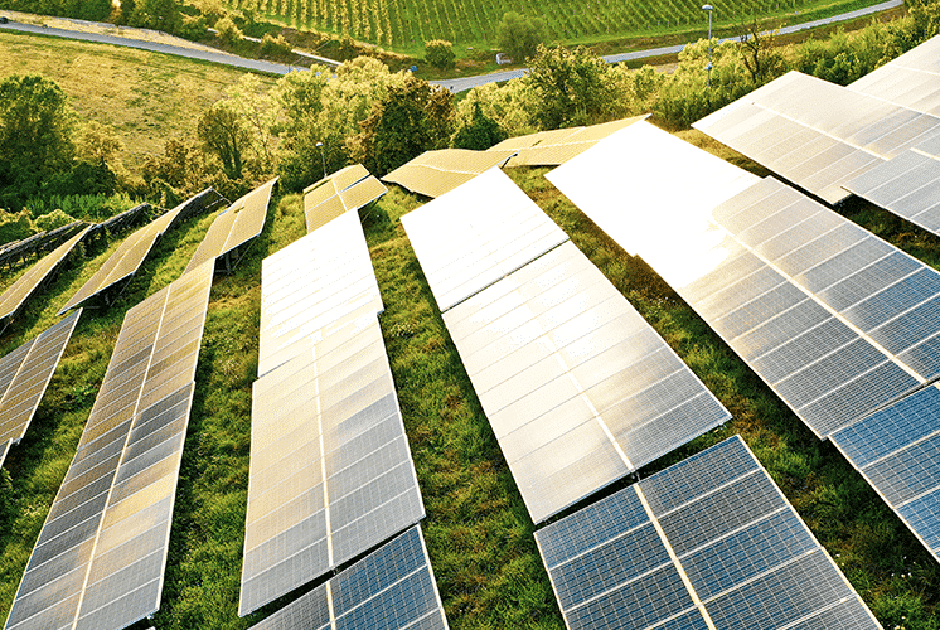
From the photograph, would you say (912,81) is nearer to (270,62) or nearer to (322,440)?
(322,440)

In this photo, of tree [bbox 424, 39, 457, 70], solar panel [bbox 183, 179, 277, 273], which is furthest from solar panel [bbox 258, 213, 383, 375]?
tree [bbox 424, 39, 457, 70]

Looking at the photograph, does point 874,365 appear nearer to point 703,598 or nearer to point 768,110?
point 703,598

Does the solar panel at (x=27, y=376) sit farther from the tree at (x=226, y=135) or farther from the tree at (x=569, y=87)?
the tree at (x=226, y=135)

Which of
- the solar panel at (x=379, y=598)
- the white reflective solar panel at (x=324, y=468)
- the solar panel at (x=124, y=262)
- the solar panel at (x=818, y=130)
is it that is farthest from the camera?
the solar panel at (x=124, y=262)

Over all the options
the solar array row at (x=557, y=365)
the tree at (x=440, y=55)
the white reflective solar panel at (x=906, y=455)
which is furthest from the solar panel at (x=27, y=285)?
the tree at (x=440, y=55)

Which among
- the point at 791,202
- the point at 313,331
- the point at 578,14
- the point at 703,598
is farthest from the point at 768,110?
the point at 578,14

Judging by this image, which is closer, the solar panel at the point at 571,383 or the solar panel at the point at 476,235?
the solar panel at the point at 571,383

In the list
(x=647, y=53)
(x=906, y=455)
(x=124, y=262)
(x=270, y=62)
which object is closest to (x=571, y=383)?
(x=906, y=455)

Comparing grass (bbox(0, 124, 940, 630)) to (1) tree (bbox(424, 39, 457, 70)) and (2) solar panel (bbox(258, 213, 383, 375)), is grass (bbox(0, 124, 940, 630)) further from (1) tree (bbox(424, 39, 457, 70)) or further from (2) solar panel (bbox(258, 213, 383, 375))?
(1) tree (bbox(424, 39, 457, 70))
